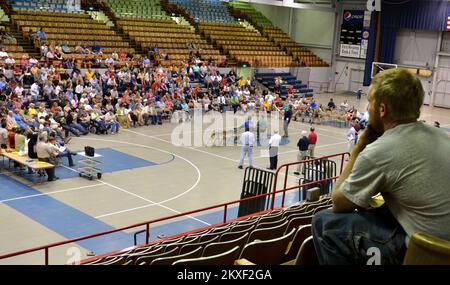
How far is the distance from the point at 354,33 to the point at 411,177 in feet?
128

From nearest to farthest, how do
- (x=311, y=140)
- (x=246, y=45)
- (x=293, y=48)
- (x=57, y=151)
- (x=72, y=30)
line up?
(x=57, y=151) < (x=311, y=140) < (x=72, y=30) < (x=246, y=45) < (x=293, y=48)

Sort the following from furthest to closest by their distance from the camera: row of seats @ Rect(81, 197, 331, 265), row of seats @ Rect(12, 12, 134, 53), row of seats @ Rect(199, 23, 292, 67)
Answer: row of seats @ Rect(199, 23, 292, 67) < row of seats @ Rect(12, 12, 134, 53) < row of seats @ Rect(81, 197, 331, 265)

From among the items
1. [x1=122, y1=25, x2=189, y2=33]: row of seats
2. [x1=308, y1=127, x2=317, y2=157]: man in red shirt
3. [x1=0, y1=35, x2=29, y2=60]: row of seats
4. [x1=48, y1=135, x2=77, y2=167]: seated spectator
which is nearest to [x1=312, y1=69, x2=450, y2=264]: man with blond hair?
[x1=48, y1=135, x2=77, y2=167]: seated spectator

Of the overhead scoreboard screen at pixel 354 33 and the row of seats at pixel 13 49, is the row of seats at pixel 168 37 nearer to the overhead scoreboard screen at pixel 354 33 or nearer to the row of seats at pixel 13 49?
the row of seats at pixel 13 49

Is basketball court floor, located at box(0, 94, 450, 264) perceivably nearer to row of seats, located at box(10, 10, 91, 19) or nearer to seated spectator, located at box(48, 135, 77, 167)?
seated spectator, located at box(48, 135, 77, 167)

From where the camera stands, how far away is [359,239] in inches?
79.7

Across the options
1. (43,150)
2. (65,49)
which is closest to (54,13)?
(65,49)

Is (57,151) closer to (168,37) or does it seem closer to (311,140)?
(311,140)

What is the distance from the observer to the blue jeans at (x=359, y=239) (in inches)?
79.3

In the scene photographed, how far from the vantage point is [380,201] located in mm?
2264

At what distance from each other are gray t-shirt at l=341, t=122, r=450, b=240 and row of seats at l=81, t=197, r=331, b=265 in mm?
570

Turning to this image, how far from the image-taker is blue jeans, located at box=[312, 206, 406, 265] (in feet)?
6.61

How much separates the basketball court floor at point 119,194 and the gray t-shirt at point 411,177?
792 cm
